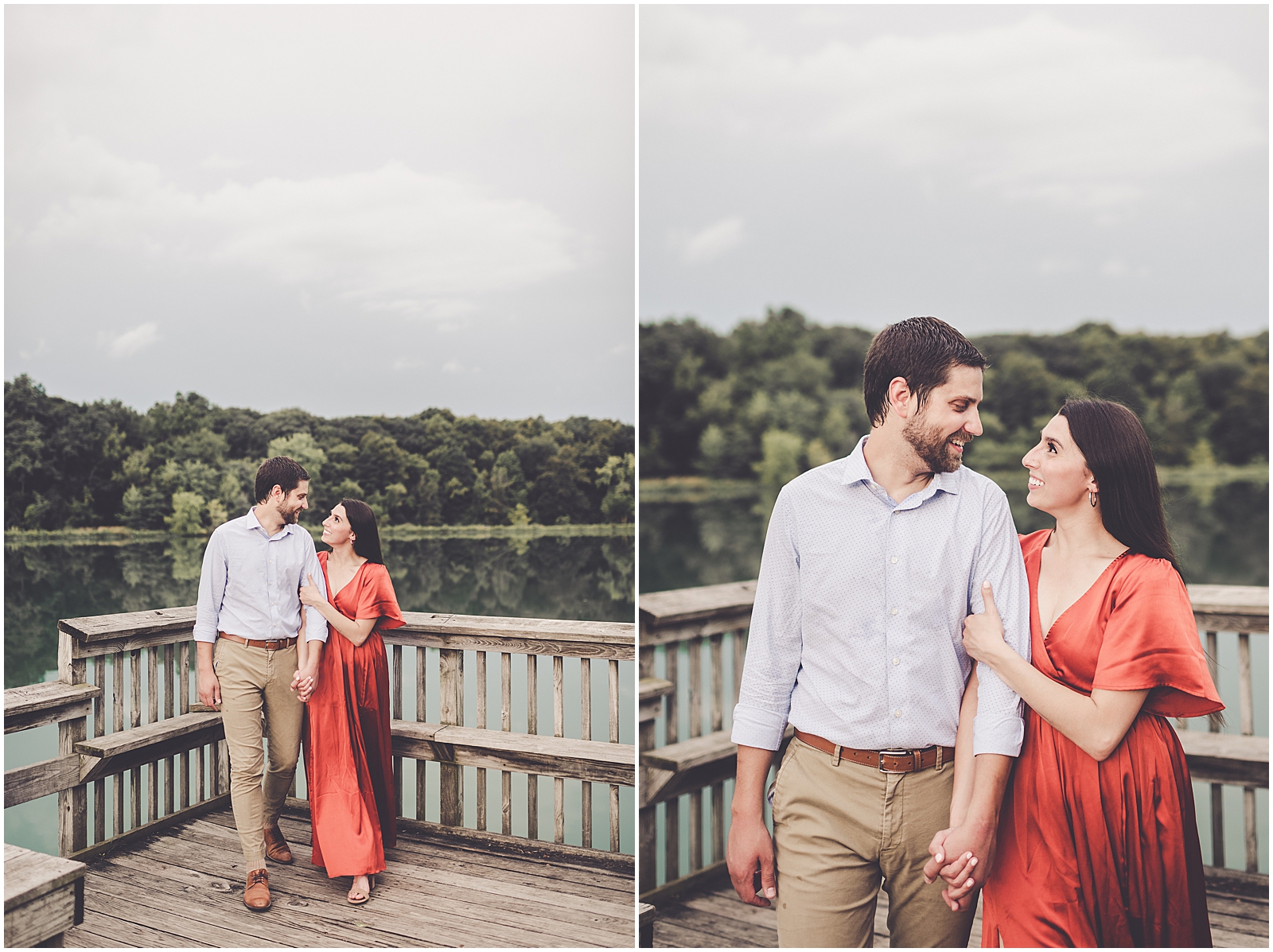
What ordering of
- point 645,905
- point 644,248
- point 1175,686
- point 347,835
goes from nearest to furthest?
point 1175,686 < point 645,905 < point 347,835 < point 644,248

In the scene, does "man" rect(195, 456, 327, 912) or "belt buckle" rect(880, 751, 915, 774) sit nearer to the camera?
"belt buckle" rect(880, 751, 915, 774)

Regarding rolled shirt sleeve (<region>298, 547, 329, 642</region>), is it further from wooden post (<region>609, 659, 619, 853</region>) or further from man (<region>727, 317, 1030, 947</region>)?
man (<region>727, 317, 1030, 947</region>)

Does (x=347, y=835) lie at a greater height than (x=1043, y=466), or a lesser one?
lesser

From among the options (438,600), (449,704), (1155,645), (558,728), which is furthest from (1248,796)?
(438,600)

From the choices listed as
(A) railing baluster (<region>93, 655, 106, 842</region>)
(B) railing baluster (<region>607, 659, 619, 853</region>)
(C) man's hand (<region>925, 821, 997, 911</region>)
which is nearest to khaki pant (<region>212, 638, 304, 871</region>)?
(A) railing baluster (<region>93, 655, 106, 842</region>)

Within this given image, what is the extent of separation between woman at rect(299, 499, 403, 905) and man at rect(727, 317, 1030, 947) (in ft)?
4.56

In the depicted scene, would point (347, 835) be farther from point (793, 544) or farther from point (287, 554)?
point (793, 544)

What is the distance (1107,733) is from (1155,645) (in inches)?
6.6

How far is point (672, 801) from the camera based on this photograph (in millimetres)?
2400

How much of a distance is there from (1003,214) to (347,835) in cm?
911

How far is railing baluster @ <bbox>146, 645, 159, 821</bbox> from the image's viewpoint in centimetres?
261

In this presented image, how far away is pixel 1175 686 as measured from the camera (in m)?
1.32

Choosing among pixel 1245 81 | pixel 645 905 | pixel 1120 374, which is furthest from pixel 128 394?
pixel 1120 374

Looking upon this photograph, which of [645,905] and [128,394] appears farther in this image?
[128,394]
